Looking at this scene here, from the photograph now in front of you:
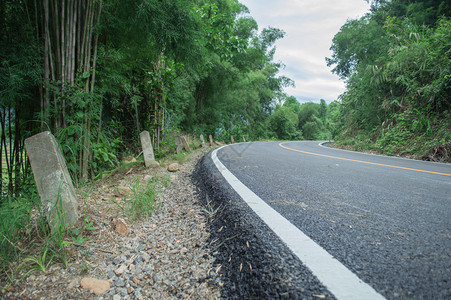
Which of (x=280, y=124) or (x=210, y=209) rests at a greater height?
(x=280, y=124)

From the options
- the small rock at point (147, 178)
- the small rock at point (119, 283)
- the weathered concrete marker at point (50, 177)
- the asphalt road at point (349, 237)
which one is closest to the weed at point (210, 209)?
the asphalt road at point (349, 237)

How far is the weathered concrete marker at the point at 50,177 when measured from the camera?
147 cm

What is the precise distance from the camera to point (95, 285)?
3.63ft

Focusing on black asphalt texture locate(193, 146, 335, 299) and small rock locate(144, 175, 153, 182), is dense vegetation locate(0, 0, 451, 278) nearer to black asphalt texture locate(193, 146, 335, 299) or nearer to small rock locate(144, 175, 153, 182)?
small rock locate(144, 175, 153, 182)

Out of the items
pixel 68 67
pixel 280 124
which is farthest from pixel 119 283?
pixel 280 124

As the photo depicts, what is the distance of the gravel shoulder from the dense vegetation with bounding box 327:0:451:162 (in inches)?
297

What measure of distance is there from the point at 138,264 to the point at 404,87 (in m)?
12.4

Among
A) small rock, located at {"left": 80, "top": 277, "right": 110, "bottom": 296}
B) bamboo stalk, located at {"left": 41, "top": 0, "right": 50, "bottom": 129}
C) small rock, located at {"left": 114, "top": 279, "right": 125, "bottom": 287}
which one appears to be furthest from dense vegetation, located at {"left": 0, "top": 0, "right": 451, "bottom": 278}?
small rock, located at {"left": 114, "top": 279, "right": 125, "bottom": 287}

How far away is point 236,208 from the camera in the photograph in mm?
1698

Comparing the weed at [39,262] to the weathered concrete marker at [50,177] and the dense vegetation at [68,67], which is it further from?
the weathered concrete marker at [50,177]

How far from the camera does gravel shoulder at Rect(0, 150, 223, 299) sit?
1058 mm

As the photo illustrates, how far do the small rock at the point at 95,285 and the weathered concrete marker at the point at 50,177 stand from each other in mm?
518

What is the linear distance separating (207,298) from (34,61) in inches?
110

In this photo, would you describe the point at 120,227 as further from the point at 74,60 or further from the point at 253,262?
the point at 74,60
